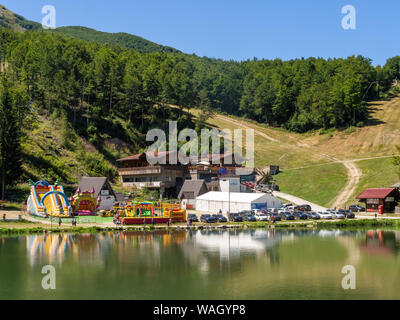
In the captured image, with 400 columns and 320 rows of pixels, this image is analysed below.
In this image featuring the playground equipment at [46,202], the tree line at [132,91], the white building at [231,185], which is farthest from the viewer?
the tree line at [132,91]

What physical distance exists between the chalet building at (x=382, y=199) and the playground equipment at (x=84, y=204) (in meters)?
45.9

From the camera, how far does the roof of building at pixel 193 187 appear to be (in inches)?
3258

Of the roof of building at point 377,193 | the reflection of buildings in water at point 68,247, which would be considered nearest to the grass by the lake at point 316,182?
the roof of building at point 377,193

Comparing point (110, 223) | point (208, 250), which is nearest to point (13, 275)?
point (208, 250)

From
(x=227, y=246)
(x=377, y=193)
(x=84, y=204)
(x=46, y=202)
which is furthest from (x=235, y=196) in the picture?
(x=227, y=246)

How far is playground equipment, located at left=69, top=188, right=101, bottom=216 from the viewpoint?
223 ft

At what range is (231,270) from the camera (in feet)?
104

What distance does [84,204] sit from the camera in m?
68.9

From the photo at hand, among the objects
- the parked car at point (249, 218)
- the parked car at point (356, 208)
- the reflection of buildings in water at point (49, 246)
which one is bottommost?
the reflection of buildings in water at point (49, 246)

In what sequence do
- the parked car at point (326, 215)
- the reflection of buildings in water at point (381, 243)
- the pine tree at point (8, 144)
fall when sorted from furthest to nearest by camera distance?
the pine tree at point (8, 144) → the parked car at point (326, 215) → the reflection of buildings in water at point (381, 243)

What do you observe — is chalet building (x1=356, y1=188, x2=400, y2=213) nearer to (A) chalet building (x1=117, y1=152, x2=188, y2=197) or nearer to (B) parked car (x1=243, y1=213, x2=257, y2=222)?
(B) parked car (x1=243, y1=213, x2=257, y2=222)

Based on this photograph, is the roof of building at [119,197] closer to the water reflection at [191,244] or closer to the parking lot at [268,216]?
the parking lot at [268,216]

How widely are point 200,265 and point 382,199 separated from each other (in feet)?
165

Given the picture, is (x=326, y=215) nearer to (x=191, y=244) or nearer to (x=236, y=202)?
(x=236, y=202)
